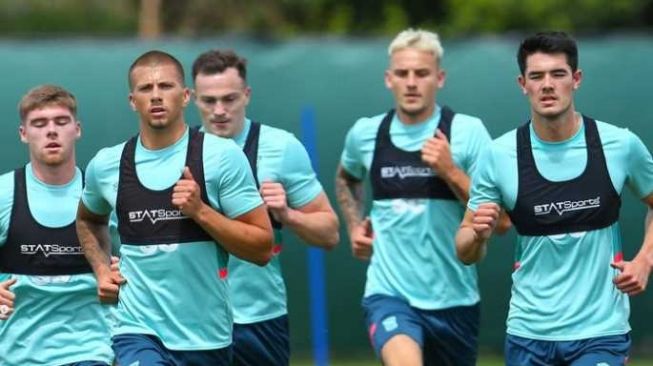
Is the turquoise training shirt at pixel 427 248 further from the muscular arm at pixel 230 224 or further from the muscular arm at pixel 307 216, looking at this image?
the muscular arm at pixel 230 224

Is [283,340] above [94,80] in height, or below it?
below

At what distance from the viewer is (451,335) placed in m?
9.44

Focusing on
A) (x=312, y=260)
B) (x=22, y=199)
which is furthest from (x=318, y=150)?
(x=22, y=199)

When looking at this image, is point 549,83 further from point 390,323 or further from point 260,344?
point 260,344

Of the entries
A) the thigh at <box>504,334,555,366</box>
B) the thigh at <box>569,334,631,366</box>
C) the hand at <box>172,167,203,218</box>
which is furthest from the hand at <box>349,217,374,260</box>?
the hand at <box>172,167,203,218</box>

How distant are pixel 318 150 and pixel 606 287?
6086mm

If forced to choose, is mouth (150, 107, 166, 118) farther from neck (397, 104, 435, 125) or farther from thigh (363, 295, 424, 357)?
neck (397, 104, 435, 125)

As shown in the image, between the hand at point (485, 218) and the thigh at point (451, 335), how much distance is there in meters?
1.72

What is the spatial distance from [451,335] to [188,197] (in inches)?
108

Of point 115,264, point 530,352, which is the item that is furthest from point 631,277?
point 115,264

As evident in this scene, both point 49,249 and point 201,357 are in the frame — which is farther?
point 49,249

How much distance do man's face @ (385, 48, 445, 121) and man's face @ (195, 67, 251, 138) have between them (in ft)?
3.32

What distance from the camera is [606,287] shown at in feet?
25.4

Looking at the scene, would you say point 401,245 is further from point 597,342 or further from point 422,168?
point 597,342
